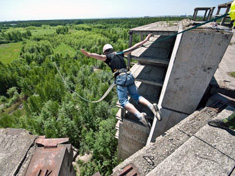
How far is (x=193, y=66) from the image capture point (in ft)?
11.1

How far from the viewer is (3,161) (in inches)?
149

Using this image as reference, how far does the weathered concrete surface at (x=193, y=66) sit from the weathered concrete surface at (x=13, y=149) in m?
5.04

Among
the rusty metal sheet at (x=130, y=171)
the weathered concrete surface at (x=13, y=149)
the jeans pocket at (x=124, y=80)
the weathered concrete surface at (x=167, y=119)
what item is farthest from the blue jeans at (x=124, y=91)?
the weathered concrete surface at (x=13, y=149)

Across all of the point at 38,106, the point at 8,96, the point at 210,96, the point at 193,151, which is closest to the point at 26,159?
the point at 193,151

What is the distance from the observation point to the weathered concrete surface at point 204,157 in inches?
83.4

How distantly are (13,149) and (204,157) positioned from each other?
5.50 meters

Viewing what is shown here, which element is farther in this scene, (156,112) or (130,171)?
(156,112)

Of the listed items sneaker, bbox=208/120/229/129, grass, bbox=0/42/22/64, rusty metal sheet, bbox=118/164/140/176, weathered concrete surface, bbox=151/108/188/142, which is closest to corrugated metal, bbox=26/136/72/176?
rusty metal sheet, bbox=118/164/140/176

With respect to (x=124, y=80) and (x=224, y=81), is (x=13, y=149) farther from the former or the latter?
(x=224, y=81)

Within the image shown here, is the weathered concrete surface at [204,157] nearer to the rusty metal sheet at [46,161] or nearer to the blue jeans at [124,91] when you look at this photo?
the blue jeans at [124,91]

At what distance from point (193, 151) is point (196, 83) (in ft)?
6.47

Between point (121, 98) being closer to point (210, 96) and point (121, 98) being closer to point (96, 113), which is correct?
point (210, 96)

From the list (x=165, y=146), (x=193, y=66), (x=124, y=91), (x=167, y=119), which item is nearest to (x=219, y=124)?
(x=165, y=146)

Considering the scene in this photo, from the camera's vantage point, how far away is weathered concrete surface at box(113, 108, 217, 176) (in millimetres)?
2586
